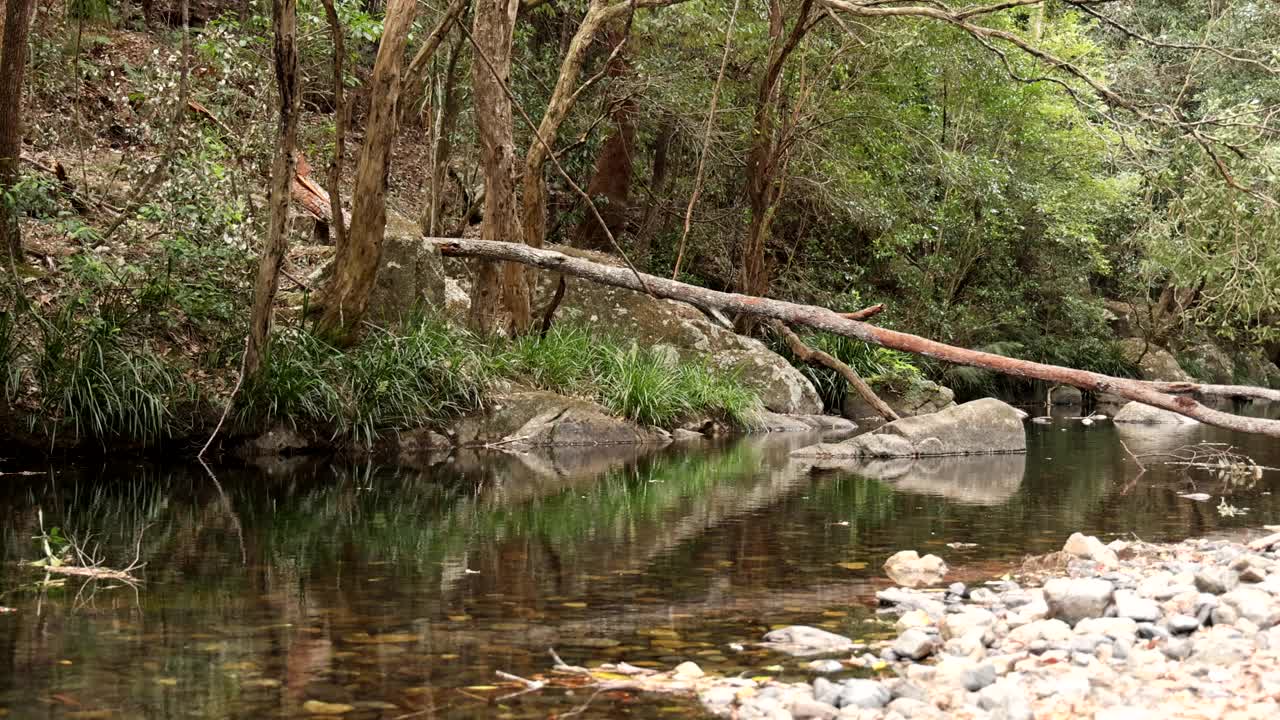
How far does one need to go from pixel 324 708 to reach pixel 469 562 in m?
2.51

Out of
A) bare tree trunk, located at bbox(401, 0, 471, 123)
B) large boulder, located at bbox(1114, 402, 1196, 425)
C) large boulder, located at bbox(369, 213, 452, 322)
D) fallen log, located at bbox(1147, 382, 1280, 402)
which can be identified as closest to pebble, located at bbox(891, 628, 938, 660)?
fallen log, located at bbox(1147, 382, 1280, 402)

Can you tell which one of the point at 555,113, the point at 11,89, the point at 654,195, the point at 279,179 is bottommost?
the point at 279,179

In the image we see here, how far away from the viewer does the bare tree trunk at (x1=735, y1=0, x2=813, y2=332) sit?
54.5 ft

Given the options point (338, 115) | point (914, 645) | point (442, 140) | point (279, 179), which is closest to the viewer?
point (914, 645)

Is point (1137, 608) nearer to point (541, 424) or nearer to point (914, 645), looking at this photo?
point (914, 645)

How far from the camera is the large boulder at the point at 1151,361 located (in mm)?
24547

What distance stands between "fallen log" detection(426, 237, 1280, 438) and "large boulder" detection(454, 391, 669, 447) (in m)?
1.66

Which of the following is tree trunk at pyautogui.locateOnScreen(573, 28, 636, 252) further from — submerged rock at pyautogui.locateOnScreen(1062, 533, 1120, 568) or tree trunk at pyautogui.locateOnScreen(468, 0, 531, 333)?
submerged rock at pyautogui.locateOnScreen(1062, 533, 1120, 568)

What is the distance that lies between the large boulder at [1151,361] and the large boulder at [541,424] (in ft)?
50.6

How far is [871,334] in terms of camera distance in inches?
347

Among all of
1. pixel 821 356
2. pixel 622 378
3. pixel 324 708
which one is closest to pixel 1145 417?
pixel 821 356

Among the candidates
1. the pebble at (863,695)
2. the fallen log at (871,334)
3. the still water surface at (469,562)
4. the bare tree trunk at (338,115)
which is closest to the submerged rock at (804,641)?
the still water surface at (469,562)

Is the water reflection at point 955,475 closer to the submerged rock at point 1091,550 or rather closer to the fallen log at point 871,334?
the fallen log at point 871,334

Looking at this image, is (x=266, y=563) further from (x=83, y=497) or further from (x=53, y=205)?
(x=53, y=205)
